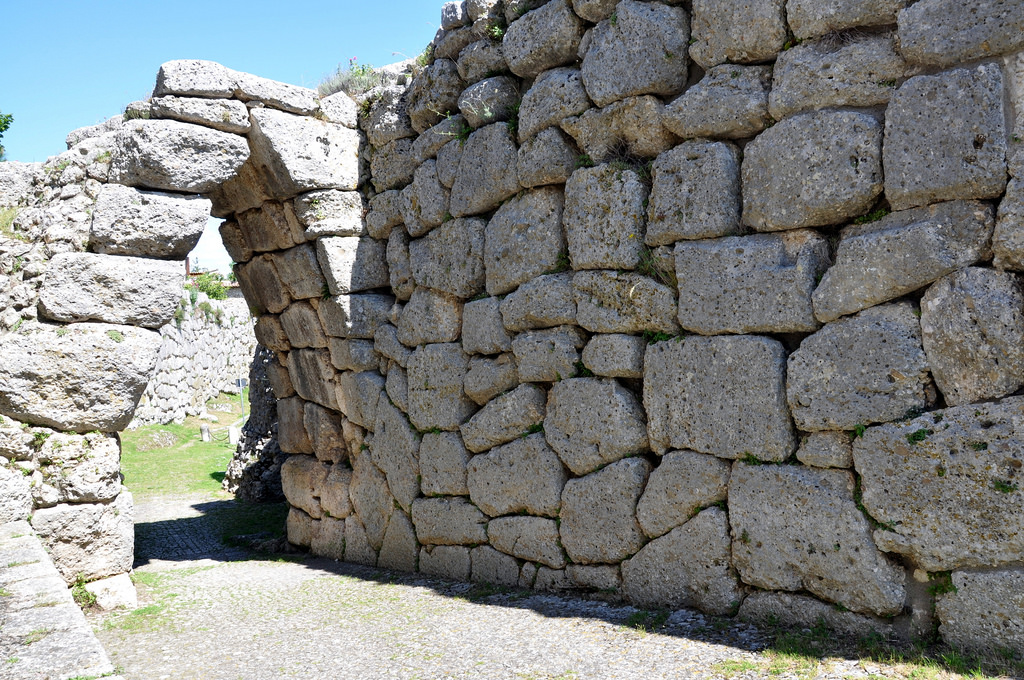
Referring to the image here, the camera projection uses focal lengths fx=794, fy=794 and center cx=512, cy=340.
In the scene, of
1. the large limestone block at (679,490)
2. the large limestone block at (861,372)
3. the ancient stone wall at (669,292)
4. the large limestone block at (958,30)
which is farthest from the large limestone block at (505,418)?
the large limestone block at (958,30)

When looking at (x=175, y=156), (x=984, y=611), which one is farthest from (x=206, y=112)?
(x=984, y=611)

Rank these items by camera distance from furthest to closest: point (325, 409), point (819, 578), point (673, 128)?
point (325, 409), point (673, 128), point (819, 578)

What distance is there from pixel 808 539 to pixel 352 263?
14.4ft

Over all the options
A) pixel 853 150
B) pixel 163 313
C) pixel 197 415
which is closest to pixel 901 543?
pixel 853 150

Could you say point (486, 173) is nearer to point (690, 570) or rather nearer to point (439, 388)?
point (439, 388)

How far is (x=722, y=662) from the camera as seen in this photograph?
12.1 feet

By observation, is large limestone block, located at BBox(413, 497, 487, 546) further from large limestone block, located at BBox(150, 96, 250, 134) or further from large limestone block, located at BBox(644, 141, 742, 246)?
large limestone block, located at BBox(150, 96, 250, 134)

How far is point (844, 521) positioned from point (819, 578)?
0.33 metres

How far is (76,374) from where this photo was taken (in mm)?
5418

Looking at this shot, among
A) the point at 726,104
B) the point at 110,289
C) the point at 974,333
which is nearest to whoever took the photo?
the point at 974,333

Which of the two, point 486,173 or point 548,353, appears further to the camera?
point 486,173

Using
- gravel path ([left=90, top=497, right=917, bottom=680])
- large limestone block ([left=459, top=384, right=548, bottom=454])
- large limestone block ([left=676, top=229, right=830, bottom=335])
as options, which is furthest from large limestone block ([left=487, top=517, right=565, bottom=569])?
large limestone block ([left=676, top=229, right=830, bottom=335])

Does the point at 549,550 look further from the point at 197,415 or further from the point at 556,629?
the point at 197,415

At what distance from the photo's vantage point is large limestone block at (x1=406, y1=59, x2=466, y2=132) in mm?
5957
